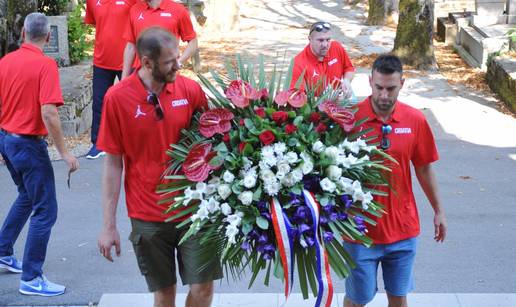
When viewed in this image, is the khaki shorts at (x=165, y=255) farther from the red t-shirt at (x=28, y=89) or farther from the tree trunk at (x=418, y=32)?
the tree trunk at (x=418, y=32)

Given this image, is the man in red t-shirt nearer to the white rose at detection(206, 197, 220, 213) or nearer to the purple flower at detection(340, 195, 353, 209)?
the purple flower at detection(340, 195, 353, 209)

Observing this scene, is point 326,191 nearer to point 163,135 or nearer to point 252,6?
point 163,135

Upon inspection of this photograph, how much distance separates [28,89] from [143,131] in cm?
172

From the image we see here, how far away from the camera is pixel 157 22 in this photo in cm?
882

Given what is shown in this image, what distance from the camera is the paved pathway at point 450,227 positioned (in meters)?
6.45

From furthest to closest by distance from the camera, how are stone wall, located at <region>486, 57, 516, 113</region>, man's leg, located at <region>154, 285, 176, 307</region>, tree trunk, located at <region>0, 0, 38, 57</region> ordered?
1. stone wall, located at <region>486, 57, 516, 113</region>
2. tree trunk, located at <region>0, 0, 38, 57</region>
3. man's leg, located at <region>154, 285, 176, 307</region>

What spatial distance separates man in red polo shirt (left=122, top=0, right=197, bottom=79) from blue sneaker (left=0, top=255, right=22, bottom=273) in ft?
8.50

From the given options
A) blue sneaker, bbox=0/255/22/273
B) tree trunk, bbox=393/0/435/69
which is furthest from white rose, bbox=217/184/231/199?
tree trunk, bbox=393/0/435/69

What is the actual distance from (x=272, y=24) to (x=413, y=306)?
17797mm

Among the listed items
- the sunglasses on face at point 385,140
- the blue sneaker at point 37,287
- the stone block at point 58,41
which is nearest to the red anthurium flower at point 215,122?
the sunglasses on face at point 385,140

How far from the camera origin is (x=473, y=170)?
9.66 meters

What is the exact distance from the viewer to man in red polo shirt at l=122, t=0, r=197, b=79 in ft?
28.8

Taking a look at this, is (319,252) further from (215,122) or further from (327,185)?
(215,122)

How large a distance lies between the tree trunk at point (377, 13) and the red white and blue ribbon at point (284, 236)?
1848cm
